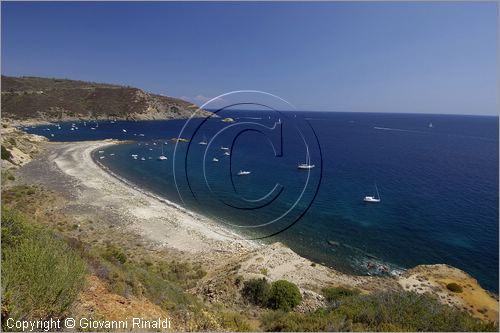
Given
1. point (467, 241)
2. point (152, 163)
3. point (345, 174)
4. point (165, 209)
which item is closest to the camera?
point (467, 241)

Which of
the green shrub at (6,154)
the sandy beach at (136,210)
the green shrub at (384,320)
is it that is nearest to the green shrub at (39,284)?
the green shrub at (384,320)

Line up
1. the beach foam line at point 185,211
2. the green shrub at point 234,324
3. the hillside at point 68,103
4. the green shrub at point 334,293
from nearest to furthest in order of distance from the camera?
the green shrub at point 234,324 → the green shrub at point 334,293 → the beach foam line at point 185,211 → the hillside at point 68,103

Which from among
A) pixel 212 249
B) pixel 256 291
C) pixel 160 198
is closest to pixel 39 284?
pixel 256 291

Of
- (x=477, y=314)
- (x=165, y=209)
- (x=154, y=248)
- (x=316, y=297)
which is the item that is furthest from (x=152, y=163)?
(x=477, y=314)

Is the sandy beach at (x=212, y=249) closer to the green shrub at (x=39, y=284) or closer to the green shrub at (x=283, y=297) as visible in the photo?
the green shrub at (x=283, y=297)

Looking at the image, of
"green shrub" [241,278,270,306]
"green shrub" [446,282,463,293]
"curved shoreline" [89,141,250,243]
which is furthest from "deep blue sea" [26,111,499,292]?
"green shrub" [241,278,270,306]

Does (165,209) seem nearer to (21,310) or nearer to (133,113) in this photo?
(21,310)

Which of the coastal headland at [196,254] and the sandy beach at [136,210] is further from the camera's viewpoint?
the sandy beach at [136,210]
